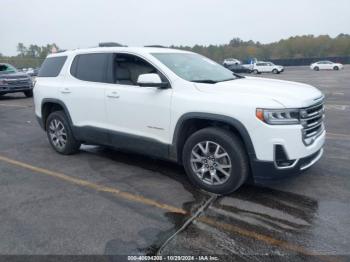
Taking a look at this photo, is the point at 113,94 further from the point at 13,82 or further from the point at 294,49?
the point at 294,49

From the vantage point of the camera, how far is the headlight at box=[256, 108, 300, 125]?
373 centimetres

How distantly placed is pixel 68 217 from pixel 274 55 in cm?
10527

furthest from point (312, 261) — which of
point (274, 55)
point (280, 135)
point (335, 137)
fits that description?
point (274, 55)

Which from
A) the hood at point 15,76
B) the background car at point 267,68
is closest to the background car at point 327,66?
the background car at point 267,68

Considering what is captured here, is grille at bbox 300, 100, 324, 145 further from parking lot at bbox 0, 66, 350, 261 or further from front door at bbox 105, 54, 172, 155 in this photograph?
front door at bbox 105, 54, 172, 155

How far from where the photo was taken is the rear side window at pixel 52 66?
20.1ft

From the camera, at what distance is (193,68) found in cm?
497

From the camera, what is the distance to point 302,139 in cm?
383

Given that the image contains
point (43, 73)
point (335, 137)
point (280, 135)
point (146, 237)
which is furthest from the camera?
point (335, 137)

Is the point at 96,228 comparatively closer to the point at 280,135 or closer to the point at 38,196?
the point at 38,196

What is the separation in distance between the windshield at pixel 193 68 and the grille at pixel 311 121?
130 cm

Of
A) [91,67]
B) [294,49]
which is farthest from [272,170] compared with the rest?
[294,49]

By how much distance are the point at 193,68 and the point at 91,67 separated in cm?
171

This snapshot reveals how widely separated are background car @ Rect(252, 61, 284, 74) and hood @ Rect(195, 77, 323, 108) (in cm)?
3969
